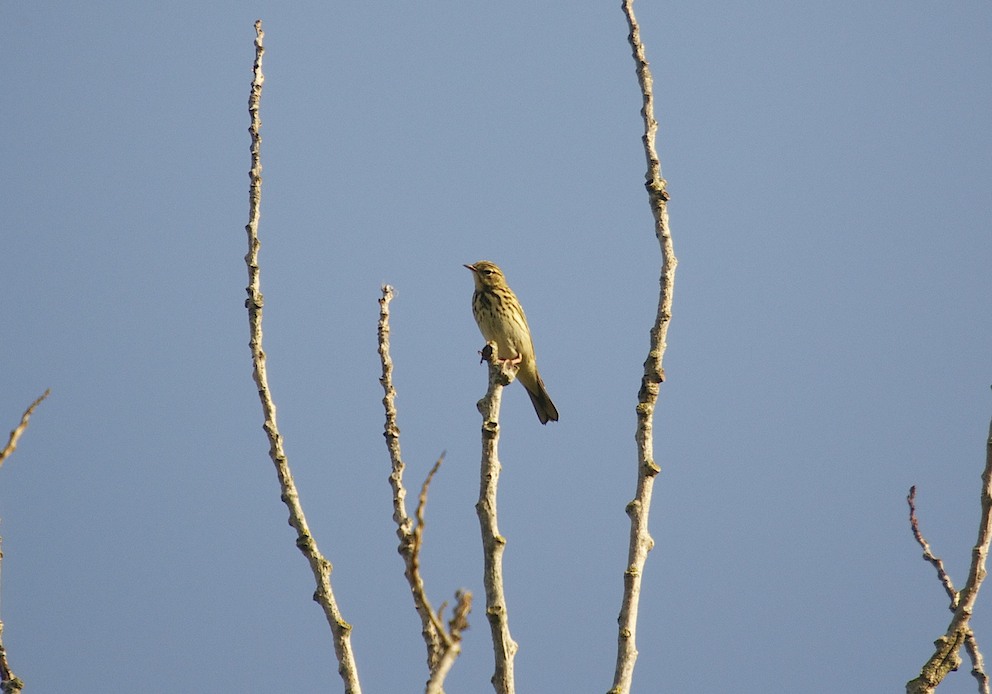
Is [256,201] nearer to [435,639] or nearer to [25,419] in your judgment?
[25,419]

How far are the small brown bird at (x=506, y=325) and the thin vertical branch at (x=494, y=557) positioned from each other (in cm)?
716

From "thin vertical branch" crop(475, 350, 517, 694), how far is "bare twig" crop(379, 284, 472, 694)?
0.22 m

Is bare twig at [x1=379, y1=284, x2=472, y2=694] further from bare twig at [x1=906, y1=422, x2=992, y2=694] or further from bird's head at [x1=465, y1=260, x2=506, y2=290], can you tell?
bird's head at [x1=465, y1=260, x2=506, y2=290]

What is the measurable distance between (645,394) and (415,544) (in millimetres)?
1938

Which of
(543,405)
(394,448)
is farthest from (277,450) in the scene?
(543,405)

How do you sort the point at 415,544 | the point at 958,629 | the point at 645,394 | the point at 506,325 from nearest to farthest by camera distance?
1. the point at 415,544
2. the point at 958,629
3. the point at 645,394
4. the point at 506,325

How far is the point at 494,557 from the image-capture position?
159 inches

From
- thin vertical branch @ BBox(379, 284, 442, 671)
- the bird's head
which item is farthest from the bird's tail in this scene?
thin vertical branch @ BBox(379, 284, 442, 671)

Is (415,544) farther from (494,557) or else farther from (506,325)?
(506,325)

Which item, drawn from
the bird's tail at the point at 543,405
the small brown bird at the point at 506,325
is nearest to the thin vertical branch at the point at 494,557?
the small brown bird at the point at 506,325

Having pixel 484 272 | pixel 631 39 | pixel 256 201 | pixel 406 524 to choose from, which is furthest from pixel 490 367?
pixel 484 272

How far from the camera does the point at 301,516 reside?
14.4ft

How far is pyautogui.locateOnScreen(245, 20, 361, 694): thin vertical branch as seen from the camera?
410 centimetres

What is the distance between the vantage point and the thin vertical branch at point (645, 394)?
399 centimetres
